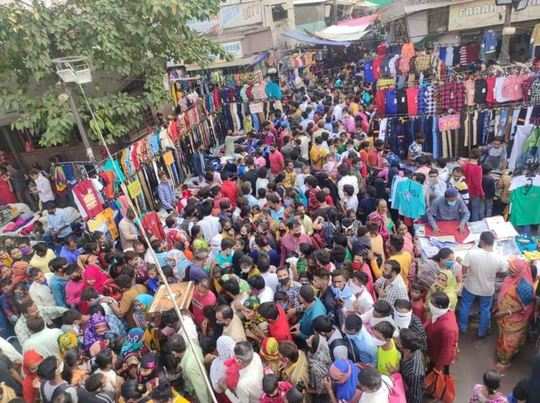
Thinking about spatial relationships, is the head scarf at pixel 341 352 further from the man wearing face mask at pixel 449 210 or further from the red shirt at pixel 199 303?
the man wearing face mask at pixel 449 210

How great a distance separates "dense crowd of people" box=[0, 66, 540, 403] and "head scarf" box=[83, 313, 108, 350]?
10 mm

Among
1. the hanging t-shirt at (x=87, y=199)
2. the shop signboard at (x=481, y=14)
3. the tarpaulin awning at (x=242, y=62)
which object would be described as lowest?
the hanging t-shirt at (x=87, y=199)

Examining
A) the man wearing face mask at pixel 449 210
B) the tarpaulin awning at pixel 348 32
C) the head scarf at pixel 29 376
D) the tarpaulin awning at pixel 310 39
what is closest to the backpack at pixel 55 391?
the head scarf at pixel 29 376

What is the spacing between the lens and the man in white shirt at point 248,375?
348 centimetres

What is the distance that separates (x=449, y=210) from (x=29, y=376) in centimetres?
556

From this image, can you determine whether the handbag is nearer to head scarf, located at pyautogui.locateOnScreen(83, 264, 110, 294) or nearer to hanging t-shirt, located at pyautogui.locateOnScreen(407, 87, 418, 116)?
head scarf, located at pyautogui.locateOnScreen(83, 264, 110, 294)

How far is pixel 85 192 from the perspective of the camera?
22.3 feet

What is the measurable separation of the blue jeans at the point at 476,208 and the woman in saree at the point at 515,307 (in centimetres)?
258

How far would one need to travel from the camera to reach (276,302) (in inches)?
176

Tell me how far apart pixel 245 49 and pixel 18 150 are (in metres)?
9.53

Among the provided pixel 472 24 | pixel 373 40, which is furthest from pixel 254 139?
pixel 373 40

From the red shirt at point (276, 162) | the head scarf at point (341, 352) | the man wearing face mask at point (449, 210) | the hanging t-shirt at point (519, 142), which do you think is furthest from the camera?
the red shirt at point (276, 162)

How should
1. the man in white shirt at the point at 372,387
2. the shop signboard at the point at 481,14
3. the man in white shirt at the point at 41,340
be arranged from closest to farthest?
the man in white shirt at the point at 372,387, the man in white shirt at the point at 41,340, the shop signboard at the point at 481,14

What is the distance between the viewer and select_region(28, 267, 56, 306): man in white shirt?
508 cm
